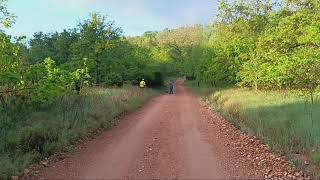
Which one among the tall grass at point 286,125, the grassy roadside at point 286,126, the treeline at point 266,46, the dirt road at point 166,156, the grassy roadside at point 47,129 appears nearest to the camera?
the dirt road at point 166,156

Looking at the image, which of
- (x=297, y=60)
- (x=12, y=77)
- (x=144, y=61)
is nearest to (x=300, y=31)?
(x=297, y=60)

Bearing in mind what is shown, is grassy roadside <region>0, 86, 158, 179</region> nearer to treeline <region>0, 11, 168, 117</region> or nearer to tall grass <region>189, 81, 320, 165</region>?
treeline <region>0, 11, 168, 117</region>

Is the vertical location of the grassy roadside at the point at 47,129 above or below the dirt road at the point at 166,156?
above

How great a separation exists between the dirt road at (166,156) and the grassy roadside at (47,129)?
0.61 metres

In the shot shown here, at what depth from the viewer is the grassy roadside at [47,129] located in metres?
10.2

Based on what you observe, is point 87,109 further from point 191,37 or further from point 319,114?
point 191,37

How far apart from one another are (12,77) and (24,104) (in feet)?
7.05

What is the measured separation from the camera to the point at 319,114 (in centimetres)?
1716

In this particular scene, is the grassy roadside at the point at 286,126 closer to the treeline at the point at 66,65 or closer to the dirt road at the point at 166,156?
the dirt road at the point at 166,156

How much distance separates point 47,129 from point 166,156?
386cm

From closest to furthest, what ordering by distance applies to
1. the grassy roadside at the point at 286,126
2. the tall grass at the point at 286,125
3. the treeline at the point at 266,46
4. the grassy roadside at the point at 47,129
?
1. the grassy roadside at the point at 47,129
2. the grassy roadside at the point at 286,126
3. the tall grass at the point at 286,125
4. the treeline at the point at 266,46

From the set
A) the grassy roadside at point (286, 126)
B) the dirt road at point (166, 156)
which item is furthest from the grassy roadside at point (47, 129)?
the grassy roadside at point (286, 126)

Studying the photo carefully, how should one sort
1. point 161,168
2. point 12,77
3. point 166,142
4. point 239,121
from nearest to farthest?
point 161,168
point 12,77
point 166,142
point 239,121

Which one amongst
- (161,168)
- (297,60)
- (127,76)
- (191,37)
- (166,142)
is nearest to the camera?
(161,168)
